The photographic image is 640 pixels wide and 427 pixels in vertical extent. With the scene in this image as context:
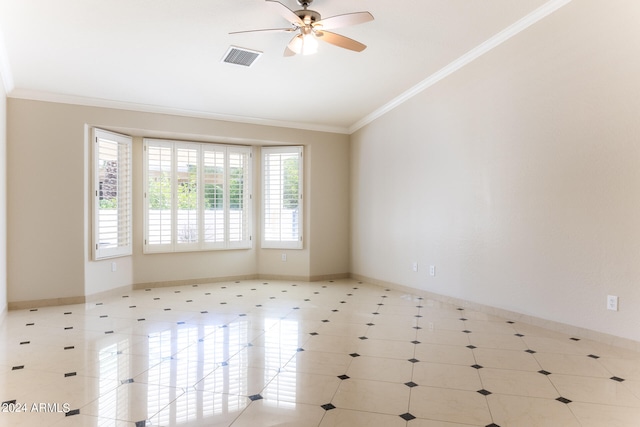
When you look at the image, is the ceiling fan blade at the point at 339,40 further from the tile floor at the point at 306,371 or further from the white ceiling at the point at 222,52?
the tile floor at the point at 306,371

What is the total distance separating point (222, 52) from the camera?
4203mm

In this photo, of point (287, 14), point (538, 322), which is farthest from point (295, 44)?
point (538, 322)

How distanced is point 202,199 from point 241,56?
3.19 meters

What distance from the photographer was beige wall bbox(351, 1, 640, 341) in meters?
3.29

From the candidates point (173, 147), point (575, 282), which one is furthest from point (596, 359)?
point (173, 147)

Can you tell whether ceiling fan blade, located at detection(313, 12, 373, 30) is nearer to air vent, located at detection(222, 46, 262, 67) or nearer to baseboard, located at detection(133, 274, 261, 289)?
air vent, located at detection(222, 46, 262, 67)

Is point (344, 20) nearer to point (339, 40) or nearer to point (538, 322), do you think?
point (339, 40)

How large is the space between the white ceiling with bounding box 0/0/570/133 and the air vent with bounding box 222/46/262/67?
87mm

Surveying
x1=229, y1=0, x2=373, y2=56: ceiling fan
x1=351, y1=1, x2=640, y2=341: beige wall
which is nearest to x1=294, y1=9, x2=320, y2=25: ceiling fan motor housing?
x1=229, y1=0, x2=373, y2=56: ceiling fan

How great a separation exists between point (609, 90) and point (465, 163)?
170 centimetres

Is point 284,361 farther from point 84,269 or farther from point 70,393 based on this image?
point 84,269

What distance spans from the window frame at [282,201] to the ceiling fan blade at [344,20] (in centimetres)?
407

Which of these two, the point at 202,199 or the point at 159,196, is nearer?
the point at 159,196

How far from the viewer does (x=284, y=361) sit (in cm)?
325
